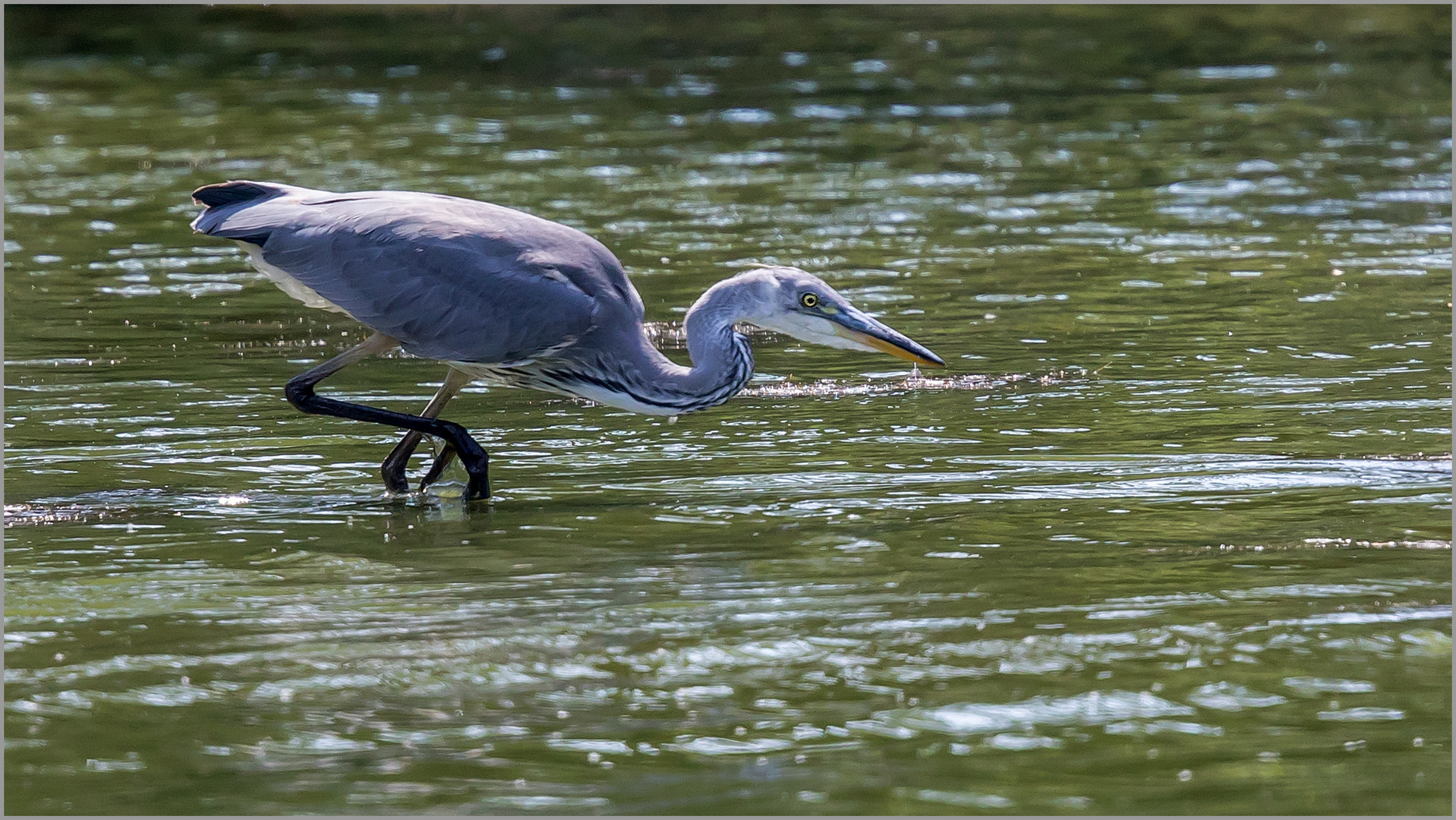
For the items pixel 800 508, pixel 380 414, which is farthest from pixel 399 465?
pixel 800 508

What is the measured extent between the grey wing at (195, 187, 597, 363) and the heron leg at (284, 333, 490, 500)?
18 centimetres

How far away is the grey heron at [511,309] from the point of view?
338 inches

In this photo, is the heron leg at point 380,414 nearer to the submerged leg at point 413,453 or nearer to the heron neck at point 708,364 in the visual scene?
the submerged leg at point 413,453

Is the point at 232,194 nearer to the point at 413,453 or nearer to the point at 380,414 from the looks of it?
the point at 380,414

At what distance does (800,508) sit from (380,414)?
1.98 m

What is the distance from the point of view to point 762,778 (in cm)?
536

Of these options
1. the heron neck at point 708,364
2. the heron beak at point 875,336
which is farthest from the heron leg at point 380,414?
the heron beak at point 875,336

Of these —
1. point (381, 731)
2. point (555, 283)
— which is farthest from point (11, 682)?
point (555, 283)

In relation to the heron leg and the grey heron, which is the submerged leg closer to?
the grey heron

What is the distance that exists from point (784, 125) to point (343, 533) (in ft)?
44.3

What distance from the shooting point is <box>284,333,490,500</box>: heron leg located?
28.2 ft

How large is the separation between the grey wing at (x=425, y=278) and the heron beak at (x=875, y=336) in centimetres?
113

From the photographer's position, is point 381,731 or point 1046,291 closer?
point 381,731

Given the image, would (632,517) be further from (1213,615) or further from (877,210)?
(877,210)
